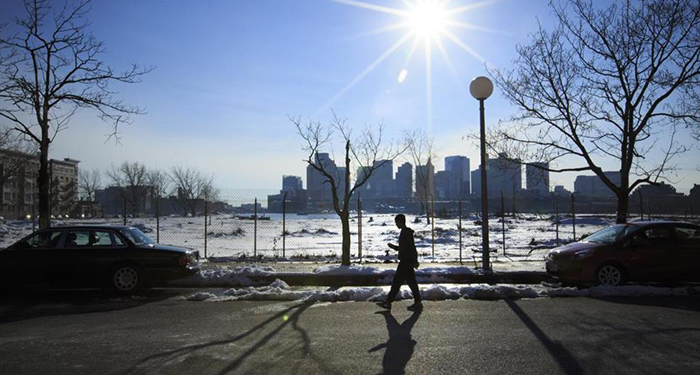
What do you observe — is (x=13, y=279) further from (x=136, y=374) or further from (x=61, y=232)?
(x=136, y=374)

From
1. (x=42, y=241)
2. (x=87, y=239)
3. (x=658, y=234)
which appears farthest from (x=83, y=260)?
(x=658, y=234)

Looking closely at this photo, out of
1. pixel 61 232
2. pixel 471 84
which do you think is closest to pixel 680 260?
pixel 471 84

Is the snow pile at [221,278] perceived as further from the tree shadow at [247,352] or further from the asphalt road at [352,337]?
the tree shadow at [247,352]

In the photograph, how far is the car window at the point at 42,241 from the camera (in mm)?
10000

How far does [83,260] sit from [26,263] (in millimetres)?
1106

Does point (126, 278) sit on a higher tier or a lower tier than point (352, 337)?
higher

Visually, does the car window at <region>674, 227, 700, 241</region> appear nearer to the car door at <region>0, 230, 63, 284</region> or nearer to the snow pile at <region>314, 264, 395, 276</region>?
the snow pile at <region>314, 264, 395, 276</region>

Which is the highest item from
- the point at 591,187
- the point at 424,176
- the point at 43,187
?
the point at 424,176

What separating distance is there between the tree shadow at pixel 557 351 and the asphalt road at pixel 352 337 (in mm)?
14

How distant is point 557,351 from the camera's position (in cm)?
552

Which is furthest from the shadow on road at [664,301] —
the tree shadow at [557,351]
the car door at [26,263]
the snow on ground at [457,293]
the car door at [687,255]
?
the car door at [26,263]

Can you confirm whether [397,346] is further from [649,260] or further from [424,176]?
[424,176]

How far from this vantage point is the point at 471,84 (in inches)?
486

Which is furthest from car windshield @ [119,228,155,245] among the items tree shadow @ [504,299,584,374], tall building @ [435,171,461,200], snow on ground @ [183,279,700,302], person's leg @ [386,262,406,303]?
tall building @ [435,171,461,200]
